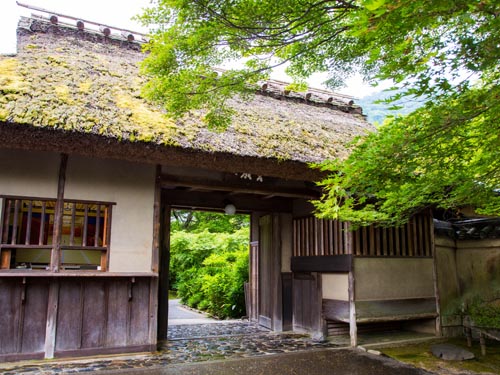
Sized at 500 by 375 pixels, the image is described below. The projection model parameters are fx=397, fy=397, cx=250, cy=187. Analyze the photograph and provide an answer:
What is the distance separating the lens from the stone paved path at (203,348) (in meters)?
5.37

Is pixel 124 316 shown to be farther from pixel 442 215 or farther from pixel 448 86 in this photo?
pixel 442 215

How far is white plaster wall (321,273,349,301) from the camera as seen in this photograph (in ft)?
23.7

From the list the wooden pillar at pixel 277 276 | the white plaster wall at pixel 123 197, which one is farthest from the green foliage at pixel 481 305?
the white plaster wall at pixel 123 197

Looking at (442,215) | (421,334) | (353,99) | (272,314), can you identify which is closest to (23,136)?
(272,314)

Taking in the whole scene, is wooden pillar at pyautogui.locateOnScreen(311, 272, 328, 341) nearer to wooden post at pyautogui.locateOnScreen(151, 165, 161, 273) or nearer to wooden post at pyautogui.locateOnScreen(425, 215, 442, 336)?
wooden post at pyautogui.locateOnScreen(425, 215, 442, 336)

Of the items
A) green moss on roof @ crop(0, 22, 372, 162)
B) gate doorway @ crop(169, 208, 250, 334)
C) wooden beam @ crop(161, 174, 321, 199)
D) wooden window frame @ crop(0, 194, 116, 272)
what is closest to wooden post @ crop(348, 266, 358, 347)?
wooden beam @ crop(161, 174, 321, 199)

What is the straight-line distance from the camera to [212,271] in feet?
42.2

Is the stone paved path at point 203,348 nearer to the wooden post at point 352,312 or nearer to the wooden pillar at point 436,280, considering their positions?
the wooden post at point 352,312

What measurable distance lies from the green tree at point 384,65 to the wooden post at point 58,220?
2.33 m

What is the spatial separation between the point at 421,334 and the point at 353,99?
6860mm

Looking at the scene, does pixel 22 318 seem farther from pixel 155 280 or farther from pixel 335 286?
pixel 335 286

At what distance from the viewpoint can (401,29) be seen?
2672 mm

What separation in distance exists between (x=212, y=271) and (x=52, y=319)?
24.1ft

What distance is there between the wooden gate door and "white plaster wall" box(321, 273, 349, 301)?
1.38 m
